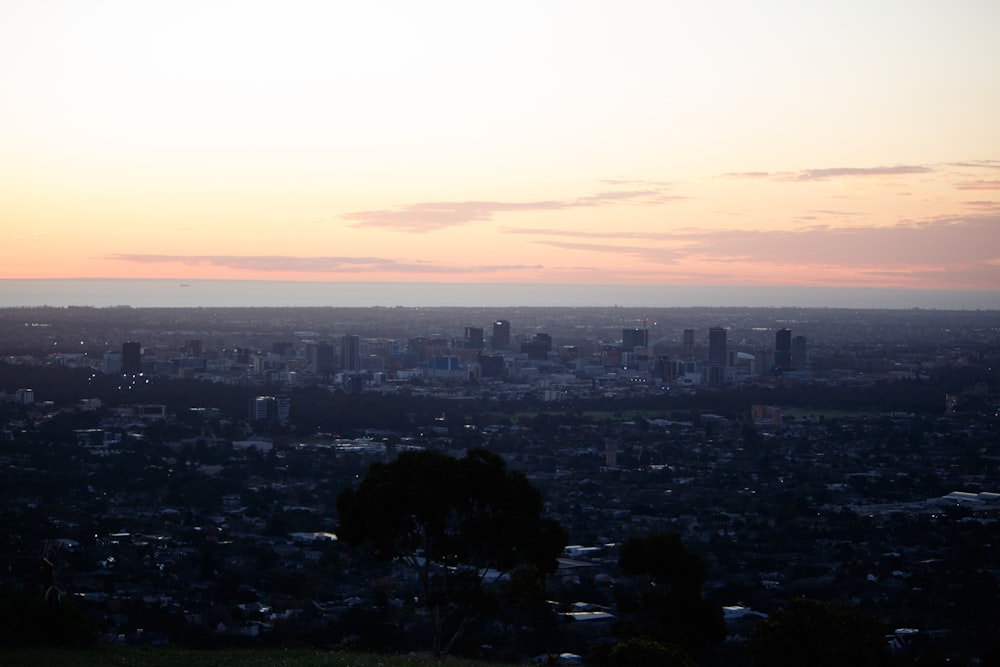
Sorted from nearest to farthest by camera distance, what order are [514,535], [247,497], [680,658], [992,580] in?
[680,658]
[514,535]
[992,580]
[247,497]

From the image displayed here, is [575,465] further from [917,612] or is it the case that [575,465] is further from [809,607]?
[809,607]

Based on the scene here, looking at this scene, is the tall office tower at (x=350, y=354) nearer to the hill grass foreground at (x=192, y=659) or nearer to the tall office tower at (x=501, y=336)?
the tall office tower at (x=501, y=336)

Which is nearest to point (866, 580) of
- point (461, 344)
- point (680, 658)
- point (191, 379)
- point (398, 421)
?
point (680, 658)

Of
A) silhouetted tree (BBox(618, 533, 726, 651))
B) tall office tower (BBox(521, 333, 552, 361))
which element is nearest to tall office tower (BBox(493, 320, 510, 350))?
tall office tower (BBox(521, 333, 552, 361))

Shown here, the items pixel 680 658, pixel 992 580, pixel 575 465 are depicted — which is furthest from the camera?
pixel 575 465

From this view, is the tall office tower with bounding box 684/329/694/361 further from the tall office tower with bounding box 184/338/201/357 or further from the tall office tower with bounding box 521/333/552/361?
the tall office tower with bounding box 184/338/201/357

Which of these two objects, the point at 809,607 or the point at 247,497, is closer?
the point at 809,607

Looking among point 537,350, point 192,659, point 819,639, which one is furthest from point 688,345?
point 192,659
